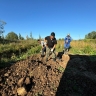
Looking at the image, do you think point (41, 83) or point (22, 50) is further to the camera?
point (22, 50)

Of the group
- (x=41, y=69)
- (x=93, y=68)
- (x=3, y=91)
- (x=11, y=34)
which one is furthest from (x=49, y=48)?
(x=11, y=34)

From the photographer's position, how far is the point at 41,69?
20.0ft

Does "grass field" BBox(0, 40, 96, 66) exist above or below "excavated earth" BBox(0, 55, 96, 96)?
above

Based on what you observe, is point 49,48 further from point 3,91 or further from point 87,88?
point 3,91

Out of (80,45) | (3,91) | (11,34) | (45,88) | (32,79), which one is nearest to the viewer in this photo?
(3,91)

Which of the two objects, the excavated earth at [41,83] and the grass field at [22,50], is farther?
the grass field at [22,50]

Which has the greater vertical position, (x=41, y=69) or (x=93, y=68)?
(x=41, y=69)

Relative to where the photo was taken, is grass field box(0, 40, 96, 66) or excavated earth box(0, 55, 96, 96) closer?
excavated earth box(0, 55, 96, 96)

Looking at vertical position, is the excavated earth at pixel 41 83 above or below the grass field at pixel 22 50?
below

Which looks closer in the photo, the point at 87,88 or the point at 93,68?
the point at 87,88

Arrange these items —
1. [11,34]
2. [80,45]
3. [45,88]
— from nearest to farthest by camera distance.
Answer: [45,88], [80,45], [11,34]

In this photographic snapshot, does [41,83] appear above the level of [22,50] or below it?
below

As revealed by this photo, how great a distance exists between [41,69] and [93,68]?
12.0 feet

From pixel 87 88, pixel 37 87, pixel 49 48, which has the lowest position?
pixel 87 88
